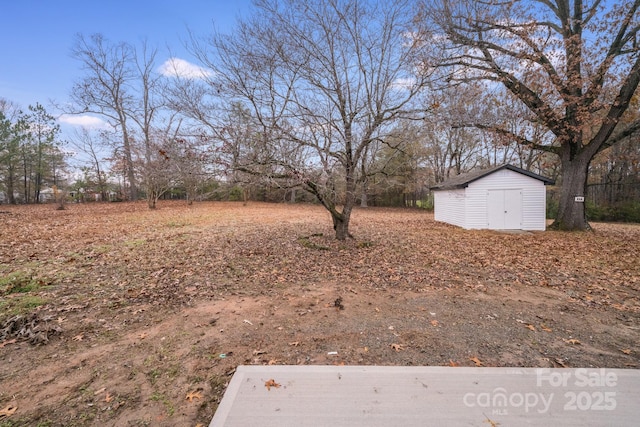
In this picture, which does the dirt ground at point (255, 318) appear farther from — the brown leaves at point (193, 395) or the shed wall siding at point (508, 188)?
the shed wall siding at point (508, 188)

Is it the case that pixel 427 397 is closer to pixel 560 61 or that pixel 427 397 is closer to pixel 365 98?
pixel 365 98

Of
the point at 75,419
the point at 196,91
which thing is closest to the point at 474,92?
the point at 196,91

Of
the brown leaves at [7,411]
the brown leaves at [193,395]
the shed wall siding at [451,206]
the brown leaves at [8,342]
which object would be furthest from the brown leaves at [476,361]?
the shed wall siding at [451,206]

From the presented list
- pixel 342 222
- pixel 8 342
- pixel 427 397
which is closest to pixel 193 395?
pixel 427 397

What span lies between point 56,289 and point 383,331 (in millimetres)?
4678

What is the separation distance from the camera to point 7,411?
1.82 meters

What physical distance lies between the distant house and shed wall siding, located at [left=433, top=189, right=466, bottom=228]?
0.32 meters

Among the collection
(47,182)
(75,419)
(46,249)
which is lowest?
(75,419)

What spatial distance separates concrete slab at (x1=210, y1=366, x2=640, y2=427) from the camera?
174 cm

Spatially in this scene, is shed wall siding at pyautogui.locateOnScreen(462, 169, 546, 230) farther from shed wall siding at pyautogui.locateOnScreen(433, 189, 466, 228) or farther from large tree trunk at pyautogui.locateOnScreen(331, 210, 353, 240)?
large tree trunk at pyautogui.locateOnScreen(331, 210, 353, 240)

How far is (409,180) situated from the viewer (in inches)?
803

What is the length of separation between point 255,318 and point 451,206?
12160mm

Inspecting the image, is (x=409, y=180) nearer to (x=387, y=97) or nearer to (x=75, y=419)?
(x=387, y=97)

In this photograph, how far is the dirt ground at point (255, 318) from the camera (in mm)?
2082
